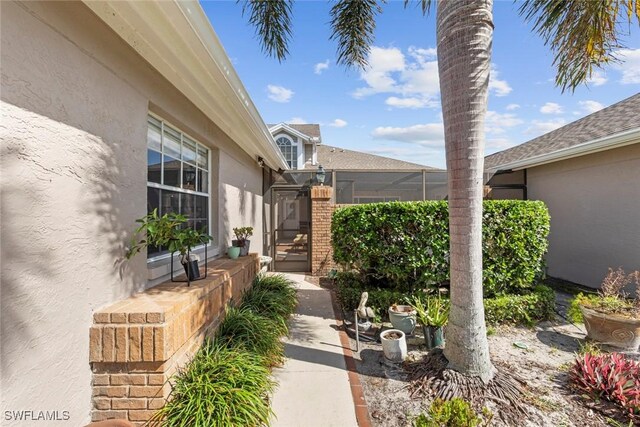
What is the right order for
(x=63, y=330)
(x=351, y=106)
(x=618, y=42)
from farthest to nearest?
(x=351, y=106) → (x=618, y=42) → (x=63, y=330)

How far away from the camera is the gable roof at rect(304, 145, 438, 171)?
55.0 feet

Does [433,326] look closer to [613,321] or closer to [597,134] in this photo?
[613,321]

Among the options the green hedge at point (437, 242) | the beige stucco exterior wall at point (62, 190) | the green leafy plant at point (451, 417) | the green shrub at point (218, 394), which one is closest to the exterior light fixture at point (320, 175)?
the green hedge at point (437, 242)

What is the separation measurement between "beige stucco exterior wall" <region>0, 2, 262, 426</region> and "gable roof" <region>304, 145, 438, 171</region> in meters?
13.5

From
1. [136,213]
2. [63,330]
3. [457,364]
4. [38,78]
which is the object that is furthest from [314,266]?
[38,78]

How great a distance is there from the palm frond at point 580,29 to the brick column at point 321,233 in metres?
5.97

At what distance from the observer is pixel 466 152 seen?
3.27 m

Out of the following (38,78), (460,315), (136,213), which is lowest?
(460,315)

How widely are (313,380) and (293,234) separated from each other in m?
6.56

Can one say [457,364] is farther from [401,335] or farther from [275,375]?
[275,375]

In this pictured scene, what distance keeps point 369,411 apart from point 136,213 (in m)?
3.32

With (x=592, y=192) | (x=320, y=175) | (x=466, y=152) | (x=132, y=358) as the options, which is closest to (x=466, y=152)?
(x=466, y=152)

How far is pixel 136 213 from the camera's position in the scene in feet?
9.77

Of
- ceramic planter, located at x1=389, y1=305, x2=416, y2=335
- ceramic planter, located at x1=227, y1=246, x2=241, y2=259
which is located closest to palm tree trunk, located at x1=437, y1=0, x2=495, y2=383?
ceramic planter, located at x1=389, y1=305, x2=416, y2=335
